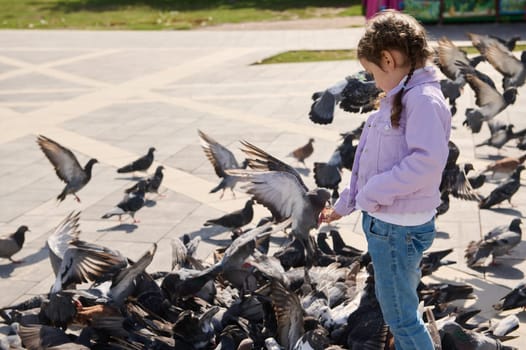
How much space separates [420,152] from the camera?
119 inches

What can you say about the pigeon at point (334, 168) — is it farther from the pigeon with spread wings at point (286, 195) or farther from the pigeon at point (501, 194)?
the pigeon with spread wings at point (286, 195)

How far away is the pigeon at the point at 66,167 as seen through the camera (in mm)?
7508

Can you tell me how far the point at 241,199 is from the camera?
7.90 meters

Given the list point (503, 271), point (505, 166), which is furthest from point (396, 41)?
point (505, 166)

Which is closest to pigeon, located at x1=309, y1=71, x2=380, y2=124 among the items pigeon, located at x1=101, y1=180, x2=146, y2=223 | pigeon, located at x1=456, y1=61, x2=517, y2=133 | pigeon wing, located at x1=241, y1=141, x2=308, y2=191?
pigeon wing, located at x1=241, y1=141, x2=308, y2=191

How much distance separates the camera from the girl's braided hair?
3035 millimetres

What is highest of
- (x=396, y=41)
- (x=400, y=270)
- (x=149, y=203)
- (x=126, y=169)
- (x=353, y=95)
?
(x=396, y=41)

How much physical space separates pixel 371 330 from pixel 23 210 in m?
4.87

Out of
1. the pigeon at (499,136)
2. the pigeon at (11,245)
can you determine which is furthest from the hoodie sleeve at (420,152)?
the pigeon at (499,136)

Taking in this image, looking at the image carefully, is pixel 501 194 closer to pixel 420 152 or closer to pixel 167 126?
pixel 420 152

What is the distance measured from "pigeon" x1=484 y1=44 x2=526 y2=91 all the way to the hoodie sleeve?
6.45 meters

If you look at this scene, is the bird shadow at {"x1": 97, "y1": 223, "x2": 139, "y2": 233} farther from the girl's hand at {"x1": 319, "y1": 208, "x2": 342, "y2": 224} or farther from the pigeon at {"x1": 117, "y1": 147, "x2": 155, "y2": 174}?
the girl's hand at {"x1": 319, "y1": 208, "x2": 342, "y2": 224}

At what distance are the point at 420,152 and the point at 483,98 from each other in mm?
5830

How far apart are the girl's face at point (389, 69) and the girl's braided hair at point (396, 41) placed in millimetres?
18
